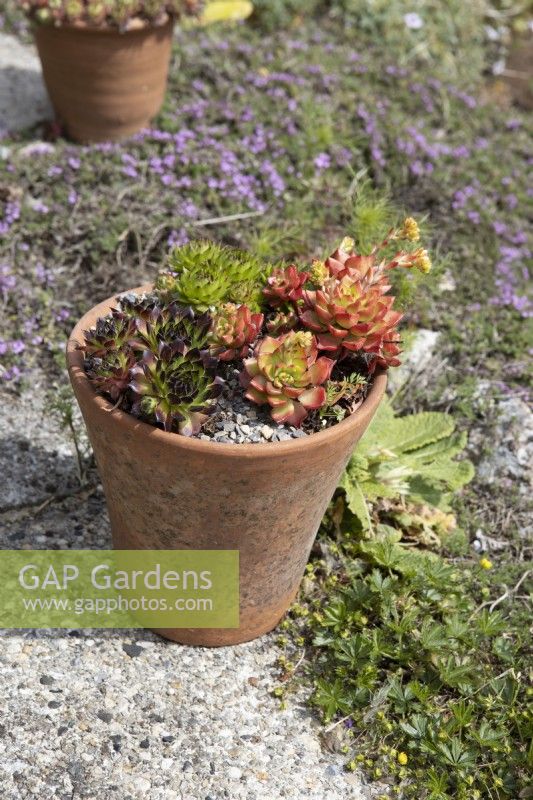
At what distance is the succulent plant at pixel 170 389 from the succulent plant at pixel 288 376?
136 mm

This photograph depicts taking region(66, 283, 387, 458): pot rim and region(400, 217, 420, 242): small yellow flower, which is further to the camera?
region(400, 217, 420, 242): small yellow flower

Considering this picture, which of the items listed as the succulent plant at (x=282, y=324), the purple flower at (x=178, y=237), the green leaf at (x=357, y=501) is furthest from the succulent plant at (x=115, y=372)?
the purple flower at (x=178, y=237)

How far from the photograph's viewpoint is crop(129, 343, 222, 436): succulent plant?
6.69ft

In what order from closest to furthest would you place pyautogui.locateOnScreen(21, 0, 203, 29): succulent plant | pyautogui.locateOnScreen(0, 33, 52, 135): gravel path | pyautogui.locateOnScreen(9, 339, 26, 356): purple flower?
pyautogui.locateOnScreen(9, 339, 26, 356): purple flower < pyautogui.locateOnScreen(21, 0, 203, 29): succulent plant < pyautogui.locateOnScreen(0, 33, 52, 135): gravel path

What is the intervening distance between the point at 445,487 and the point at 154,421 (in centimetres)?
144

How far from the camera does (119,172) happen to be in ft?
13.1

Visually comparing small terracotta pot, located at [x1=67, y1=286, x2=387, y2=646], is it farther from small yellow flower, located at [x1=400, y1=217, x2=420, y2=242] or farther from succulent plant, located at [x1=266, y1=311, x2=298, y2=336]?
small yellow flower, located at [x1=400, y1=217, x2=420, y2=242]

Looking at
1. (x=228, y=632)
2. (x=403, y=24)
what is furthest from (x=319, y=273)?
(x=403, y=24)

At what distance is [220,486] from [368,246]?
1423 mm

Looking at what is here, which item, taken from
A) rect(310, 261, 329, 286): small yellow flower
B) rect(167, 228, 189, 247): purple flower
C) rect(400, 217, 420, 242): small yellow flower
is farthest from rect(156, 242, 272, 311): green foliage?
rect(167, 228, 189, 247): purple flower

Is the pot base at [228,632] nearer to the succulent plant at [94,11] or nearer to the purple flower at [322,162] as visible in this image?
the purple flower at [322,162]

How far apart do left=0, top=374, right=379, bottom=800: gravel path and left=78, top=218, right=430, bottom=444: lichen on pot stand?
777mm

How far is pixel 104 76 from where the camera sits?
4.13 m

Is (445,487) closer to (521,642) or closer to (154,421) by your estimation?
(521,642)
